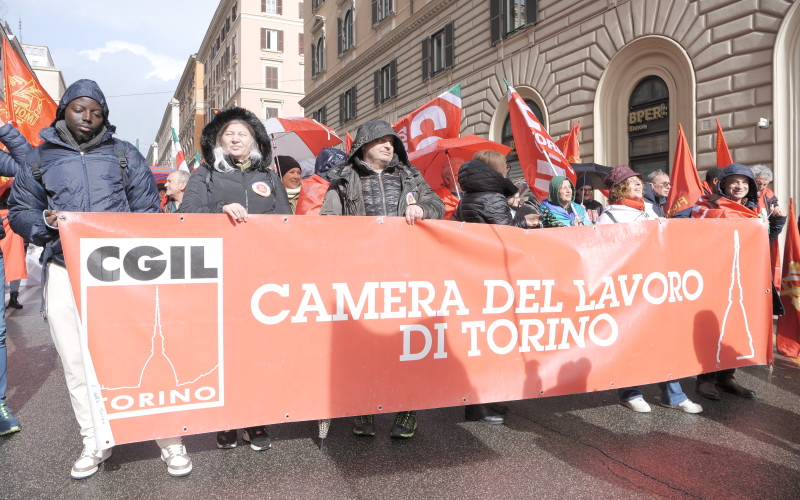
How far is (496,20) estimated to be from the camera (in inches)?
680

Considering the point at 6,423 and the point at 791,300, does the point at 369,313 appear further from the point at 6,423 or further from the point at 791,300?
the point at 791,300

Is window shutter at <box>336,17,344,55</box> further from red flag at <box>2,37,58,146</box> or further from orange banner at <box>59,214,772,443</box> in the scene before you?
orange banner at <box>59,214,772,443</box>

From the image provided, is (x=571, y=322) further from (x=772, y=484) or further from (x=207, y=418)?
(x=207, y=418)

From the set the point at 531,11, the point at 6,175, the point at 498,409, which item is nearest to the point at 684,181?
the point at 498,409

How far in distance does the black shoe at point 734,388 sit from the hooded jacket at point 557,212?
158cm

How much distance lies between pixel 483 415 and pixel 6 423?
9.69 ft

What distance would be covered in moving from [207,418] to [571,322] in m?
2.14

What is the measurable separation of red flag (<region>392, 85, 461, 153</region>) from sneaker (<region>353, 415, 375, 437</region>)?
4.84 meters

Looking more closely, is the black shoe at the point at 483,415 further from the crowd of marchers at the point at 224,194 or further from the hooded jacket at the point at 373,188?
the hooded jacket at the point at 373,188

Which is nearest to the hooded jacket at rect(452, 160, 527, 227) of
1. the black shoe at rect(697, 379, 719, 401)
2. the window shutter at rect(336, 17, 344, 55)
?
the black shoe at rect(697, 379, 719, 401)

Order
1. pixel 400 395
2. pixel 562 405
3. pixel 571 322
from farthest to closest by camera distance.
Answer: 1. pixel 562 405
2. pixel 571 322
3. pixel 400 395

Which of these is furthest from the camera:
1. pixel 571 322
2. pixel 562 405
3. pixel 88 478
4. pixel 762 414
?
pixel 562 405

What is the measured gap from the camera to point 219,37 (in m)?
59.3

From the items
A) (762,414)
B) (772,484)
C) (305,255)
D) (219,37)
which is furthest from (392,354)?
(219,37)
